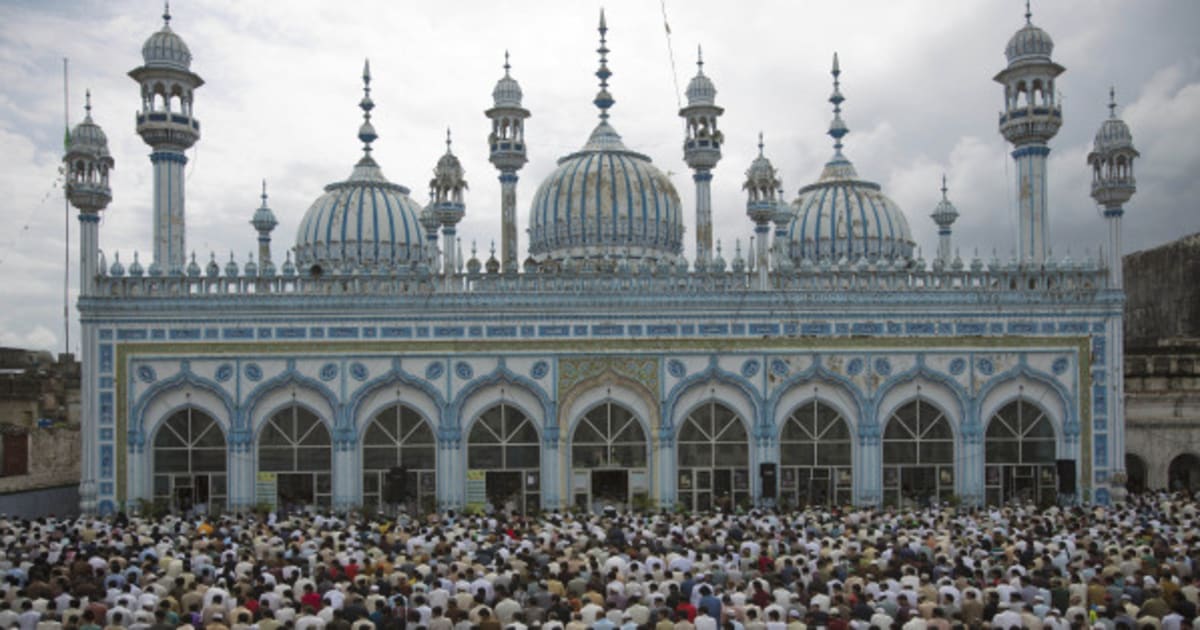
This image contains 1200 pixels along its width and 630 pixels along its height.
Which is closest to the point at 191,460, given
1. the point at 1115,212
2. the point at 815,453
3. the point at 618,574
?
the point at 815,453

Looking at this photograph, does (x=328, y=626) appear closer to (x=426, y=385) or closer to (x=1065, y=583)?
(x=1065, y=583)

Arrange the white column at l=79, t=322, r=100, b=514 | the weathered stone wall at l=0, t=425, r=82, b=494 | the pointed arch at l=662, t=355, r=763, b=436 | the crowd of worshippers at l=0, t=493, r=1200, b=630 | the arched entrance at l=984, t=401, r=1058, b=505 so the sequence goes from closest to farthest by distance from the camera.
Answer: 1. the crowd of worshippers at l=0, t=493, r=1200, b=630
2. the white column at l=79, t=322, r=100, b=514
3. the pointed arch at l=662, t=355, r=763, b=436
4. the arched entrance at l=984, t=401, r=1058, b=505
5. the weathered stone wall at l=0, t=425, r=82, b=494

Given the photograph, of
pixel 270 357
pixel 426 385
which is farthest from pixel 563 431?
pixel 270 357

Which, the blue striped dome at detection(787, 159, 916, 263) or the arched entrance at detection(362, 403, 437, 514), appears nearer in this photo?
the arched entrance at detection(362, 403, 437, 514)

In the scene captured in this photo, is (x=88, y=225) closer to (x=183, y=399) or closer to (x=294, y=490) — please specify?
(x=183, y=399)

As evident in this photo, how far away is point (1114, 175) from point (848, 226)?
955 cm

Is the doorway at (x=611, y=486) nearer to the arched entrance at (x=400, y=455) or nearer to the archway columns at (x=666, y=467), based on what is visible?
the archway columns at (x=666, y=467)

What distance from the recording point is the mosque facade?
29.2 meters

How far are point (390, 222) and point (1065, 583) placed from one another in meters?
28.2

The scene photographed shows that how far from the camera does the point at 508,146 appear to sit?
34.2 m

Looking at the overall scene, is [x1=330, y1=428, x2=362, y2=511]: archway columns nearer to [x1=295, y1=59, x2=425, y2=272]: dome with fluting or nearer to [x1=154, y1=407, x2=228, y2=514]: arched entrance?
[x1=154, y1=407, x2=228, y2=514]: arched entrance

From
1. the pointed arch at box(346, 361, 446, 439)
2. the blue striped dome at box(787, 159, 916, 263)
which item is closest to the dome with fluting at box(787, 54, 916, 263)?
the blue striped dome at box(787, 159, 916, 263)

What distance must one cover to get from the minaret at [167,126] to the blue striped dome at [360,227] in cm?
838

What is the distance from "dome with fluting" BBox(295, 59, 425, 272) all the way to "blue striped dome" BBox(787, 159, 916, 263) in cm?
1322
